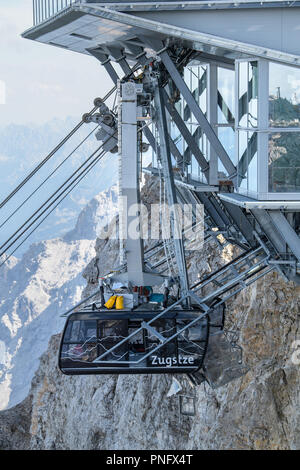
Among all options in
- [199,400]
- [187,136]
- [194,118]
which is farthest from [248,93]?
[199,400]

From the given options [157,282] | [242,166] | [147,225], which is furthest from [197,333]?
[147,225]

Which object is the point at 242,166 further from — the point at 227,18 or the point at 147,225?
the point at 147,225

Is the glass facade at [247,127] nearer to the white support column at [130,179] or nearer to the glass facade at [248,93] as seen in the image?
the glass facade at [248,93]

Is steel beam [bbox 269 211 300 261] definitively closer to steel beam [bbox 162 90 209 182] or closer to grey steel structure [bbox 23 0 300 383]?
grey steel structure [bbox 23 0 300 383]

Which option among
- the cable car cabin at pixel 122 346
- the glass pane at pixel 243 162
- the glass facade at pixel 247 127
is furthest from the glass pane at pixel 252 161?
the cable car cabin at pixel 122 346

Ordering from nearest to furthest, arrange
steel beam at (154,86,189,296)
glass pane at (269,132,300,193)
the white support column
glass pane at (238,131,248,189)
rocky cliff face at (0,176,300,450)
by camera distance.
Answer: glass pane at (269,132,300,193) < glass pane at (238,131,248,189) < the white support column < steel beam at (154,86,189,296) < rocky cliff face at (0,176,300,450)

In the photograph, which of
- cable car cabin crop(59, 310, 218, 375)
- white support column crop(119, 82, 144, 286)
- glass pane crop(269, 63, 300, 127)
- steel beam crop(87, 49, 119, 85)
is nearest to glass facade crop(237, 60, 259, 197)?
glass pane crop(269, 63, 300, 127)
